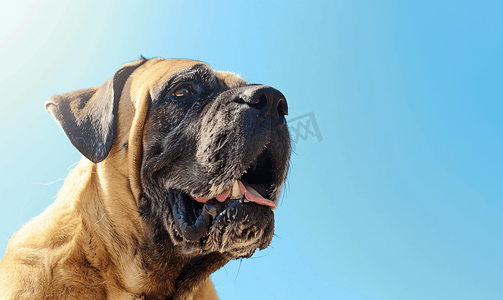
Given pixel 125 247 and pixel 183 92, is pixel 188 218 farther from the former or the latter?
pixel 183 92

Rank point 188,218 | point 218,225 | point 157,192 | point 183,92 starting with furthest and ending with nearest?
point 183,92 < point 157,192 < point 188,218 < point 218,225

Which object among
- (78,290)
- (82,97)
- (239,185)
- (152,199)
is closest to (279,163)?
(239,185)

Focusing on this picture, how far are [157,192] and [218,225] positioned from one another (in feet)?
1.59

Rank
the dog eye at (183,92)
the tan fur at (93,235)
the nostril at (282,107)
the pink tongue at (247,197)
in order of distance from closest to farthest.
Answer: the tan fur at (93,235) < the pink tongue at (247,197) < the nostril at (282,107) < the dog eye at (183,92)

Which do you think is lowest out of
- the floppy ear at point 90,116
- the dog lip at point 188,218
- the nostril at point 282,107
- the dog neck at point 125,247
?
the dog neck at point 125,247

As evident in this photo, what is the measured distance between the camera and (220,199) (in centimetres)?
220

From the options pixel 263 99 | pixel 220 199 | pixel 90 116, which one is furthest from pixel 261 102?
pixel 90 116

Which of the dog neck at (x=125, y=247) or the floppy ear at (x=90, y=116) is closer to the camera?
the dog neck at (x=125, y=247)

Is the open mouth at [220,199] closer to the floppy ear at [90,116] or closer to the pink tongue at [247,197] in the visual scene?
the pink tongue at [247,197]

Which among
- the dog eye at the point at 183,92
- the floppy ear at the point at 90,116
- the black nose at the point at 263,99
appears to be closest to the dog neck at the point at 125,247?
the floppy ear at the point at 90,116

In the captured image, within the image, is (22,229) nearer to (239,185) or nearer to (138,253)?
(138,253)

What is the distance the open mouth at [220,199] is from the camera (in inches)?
84.4

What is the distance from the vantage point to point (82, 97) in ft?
8.70

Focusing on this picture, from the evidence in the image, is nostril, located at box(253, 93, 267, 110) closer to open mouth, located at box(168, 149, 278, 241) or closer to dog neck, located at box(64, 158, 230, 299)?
open mouth, located at box(168, 149, 278, 241)
